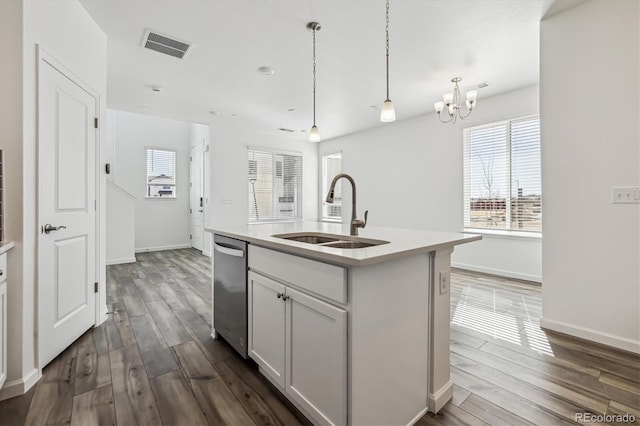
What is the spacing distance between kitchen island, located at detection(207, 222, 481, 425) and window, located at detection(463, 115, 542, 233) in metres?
3.24

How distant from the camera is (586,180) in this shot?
233 cm

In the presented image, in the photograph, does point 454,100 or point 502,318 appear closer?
point 502,318

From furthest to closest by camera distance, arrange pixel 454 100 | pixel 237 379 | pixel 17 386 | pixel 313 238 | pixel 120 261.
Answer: pixel 120 261, pixel 454 100, pixel 313 238, pixel 237 379, pixel 17 386

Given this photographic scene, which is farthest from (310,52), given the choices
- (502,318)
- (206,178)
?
(206,178)

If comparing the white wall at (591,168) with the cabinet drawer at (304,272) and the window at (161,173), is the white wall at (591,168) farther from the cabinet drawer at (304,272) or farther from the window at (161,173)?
the window at (161,173)

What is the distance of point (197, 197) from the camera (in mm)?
6727

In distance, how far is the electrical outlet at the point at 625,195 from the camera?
2107mm

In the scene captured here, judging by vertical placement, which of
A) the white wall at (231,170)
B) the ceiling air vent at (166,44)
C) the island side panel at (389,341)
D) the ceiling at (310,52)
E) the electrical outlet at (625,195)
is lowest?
the island side panel at (389,341)

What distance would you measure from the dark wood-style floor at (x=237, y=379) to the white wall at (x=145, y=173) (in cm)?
427

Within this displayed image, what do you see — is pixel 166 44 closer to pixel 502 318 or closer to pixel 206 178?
pixel 206 178

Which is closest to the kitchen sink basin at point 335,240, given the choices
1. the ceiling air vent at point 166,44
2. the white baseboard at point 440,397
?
the white baseboard at point 440,397

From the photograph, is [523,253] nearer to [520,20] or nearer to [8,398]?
[520,20]

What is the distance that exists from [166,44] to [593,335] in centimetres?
452

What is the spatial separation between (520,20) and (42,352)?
442 centimetres
